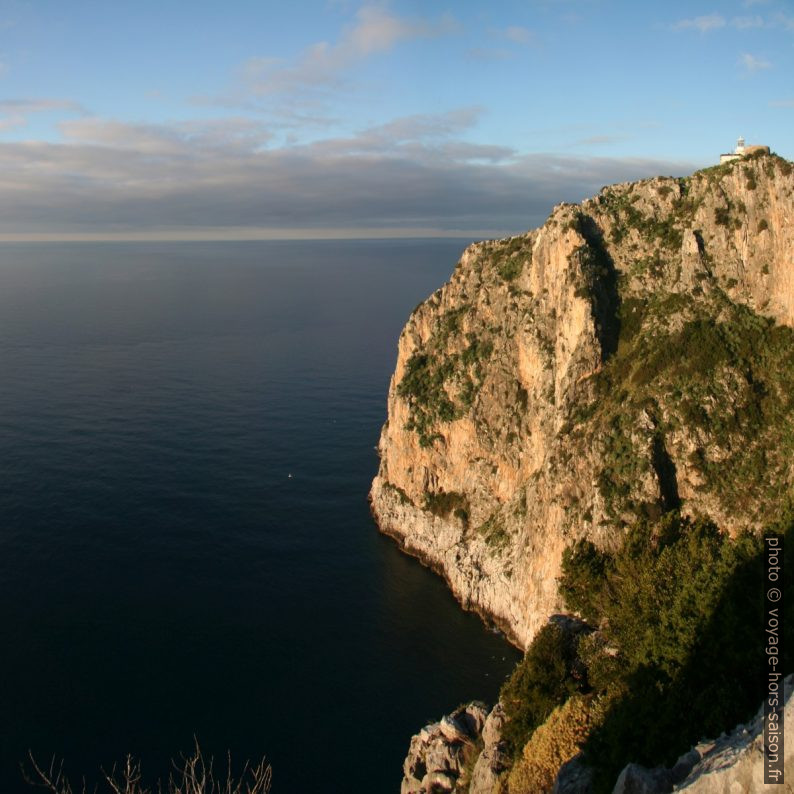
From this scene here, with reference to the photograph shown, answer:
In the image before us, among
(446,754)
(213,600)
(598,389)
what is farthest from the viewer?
(598,389)

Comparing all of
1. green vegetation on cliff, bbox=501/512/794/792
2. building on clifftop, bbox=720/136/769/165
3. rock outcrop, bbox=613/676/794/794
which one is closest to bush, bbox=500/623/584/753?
green vegetation on cliff, bbox=501/512/794/792

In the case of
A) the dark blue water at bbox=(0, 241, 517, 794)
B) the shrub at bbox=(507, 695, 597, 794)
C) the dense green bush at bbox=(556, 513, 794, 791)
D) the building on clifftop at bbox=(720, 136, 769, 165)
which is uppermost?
the building on clifftop at bbox=(720, 136, 769, 165)

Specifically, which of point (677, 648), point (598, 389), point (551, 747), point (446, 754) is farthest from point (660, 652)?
point (598, 389)

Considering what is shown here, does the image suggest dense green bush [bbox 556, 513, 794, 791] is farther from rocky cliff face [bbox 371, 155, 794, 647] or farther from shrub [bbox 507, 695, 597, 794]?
rocky cliff face [bbox 371, 155, 794, 647]

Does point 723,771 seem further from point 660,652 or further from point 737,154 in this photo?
point 737,154

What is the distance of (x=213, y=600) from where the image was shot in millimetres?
66562

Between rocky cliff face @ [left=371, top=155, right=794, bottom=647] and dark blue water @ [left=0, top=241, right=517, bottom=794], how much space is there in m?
8.69

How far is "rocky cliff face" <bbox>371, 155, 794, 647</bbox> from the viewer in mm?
58281

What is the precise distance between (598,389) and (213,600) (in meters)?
46.0

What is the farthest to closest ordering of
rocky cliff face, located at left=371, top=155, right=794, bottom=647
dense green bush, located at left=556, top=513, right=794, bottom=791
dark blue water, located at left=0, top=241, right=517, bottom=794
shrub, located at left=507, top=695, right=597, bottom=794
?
rocky cliff face, located at left=371, top=155, right=794, bottom=647 → dark blue water, located at left=0, top=241, right=517, bottom=794 → shrub, located at left=507, top=695, right=597, bottom=794 → dense green bush, located at left=556, top=513, right=794, bottom=791

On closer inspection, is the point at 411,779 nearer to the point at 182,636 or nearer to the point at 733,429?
the point at 182,636

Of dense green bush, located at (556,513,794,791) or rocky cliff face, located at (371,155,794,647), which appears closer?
dense green bush, located at (556,513,794,791)

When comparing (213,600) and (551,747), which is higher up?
(551,747)

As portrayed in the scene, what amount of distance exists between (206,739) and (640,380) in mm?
50494
